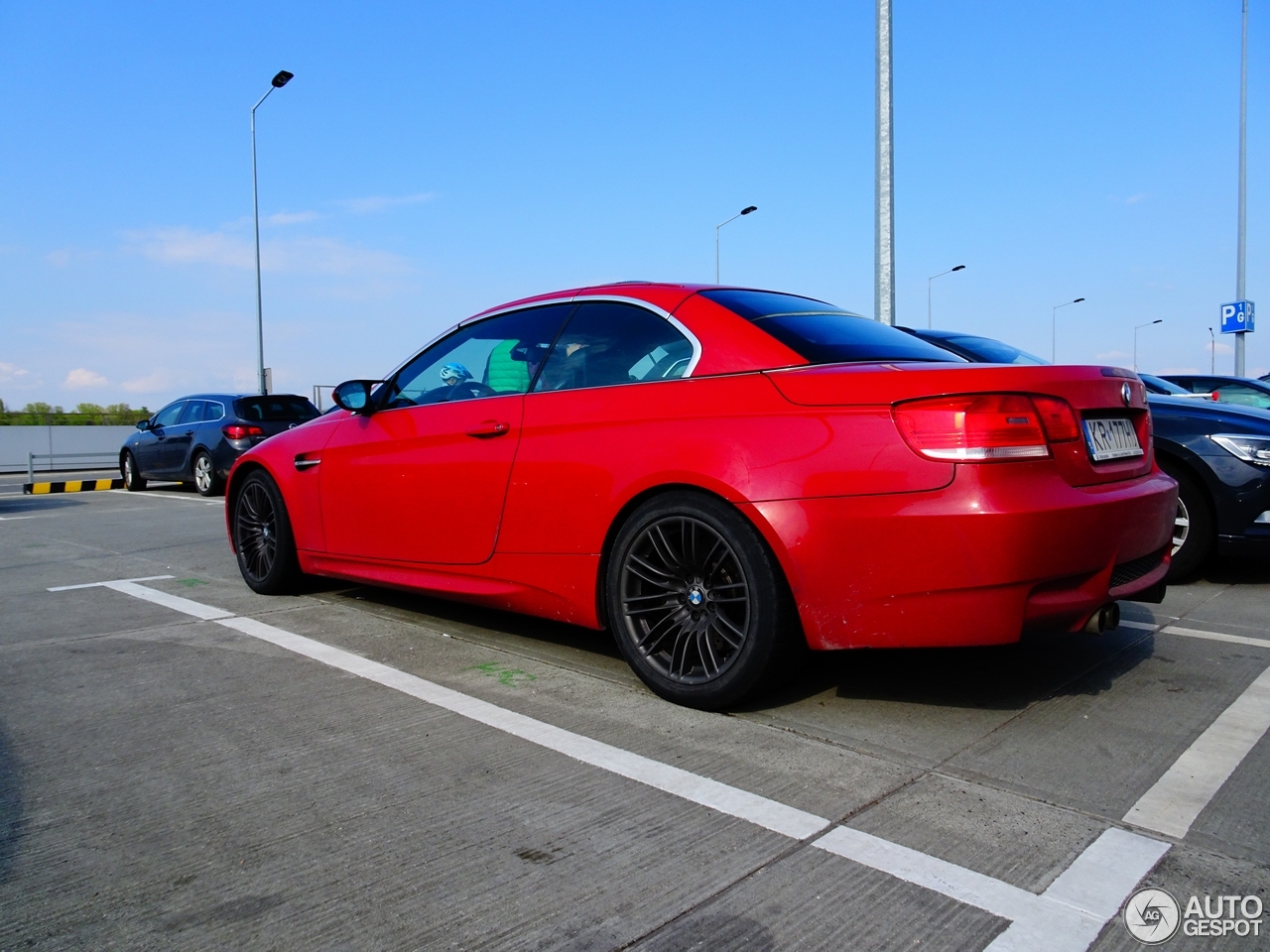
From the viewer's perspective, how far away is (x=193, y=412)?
14.5 m

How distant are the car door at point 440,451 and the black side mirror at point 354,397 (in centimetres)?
5

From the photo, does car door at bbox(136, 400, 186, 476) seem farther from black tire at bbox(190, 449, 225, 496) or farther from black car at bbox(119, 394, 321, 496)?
black tire at bbox(190, 449, 225, 496)

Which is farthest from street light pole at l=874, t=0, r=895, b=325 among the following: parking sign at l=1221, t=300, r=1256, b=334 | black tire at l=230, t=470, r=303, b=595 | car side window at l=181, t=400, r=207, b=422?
parking sign at l=1221, t=300, r=1256, b=334

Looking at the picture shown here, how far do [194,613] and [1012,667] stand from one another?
399 centimetres

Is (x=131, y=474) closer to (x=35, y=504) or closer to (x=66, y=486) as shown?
(x=66, y=486)

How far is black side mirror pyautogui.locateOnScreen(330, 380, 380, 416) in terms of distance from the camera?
4906 millimetres

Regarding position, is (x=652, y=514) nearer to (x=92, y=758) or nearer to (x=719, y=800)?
(x=719, y=800)

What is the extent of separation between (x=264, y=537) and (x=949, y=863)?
4.43 meters

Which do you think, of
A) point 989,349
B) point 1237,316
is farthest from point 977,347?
point 1237,316

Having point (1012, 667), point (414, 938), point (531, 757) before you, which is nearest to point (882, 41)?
point (1012, 667)

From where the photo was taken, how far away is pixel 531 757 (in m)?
2.96

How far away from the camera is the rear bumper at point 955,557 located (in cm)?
286

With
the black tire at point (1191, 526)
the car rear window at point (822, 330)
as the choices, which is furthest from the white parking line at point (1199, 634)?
the car rear window at point (822, 330)

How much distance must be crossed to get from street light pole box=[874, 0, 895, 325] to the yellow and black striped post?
12.6 m
